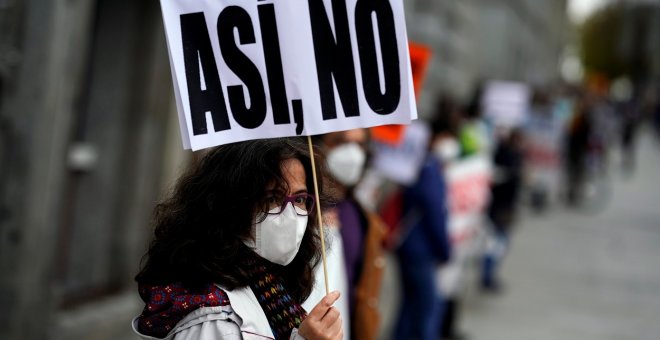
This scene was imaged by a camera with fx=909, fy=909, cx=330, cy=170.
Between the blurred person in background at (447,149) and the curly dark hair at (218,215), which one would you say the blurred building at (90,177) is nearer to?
the blurred person in background at (447,149)

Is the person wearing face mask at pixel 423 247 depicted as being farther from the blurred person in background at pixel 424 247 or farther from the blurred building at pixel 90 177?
the blurred building at pixel 90 177

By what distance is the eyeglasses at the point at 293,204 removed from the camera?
2332 millimetres

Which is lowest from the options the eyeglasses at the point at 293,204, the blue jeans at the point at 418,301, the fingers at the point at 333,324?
the blue jeans at the point at 418,301

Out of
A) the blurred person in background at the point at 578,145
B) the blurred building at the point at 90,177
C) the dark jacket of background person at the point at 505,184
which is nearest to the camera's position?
the blurred building at the point at 90,177

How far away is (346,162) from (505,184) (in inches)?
223

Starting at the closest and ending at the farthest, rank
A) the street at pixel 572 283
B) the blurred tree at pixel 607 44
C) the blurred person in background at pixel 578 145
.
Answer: the street at pixel 572 283 < the blurred person in background at pixel 578 145 < the blurred tree at pixel 607 44

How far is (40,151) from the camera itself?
4.97 meters

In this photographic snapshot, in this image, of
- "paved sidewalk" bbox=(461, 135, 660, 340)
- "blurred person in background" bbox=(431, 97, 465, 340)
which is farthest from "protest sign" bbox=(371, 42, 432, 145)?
"paved sidewalk" bbox=(461, 135, 660, 340)

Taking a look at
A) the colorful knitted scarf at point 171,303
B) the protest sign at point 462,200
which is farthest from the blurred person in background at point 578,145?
the colorful knitted scarf at point 171,303

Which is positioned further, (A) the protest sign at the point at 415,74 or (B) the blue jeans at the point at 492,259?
(B) the blue jeans at the point at 492,259

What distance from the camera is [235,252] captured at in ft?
7.40

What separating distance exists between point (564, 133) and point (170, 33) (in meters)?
15.3

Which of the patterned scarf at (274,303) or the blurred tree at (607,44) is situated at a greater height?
the blurred tree at (607,44)

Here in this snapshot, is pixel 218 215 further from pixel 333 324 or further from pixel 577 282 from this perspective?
pixel 577 282
